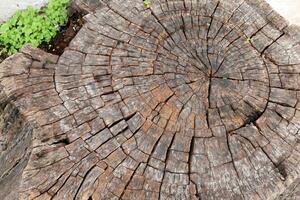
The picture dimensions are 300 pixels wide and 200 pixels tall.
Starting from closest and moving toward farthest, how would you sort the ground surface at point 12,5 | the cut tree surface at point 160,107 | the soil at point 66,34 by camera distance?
1. the cut tree surface at point 160,107
2. the soil at point 66,34
3. the ground surface at point 12,5

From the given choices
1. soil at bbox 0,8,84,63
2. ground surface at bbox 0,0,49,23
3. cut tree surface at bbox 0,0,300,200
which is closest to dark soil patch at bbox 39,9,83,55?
soil at bbox 0,8,84,63

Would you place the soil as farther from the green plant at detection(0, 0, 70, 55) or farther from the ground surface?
the ground surface

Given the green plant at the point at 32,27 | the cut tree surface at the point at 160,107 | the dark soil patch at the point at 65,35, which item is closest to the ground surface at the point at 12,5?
the green plant at the point at 32,27

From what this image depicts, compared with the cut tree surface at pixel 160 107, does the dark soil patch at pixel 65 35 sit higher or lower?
lower

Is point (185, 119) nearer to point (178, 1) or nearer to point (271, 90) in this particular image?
point (271, 90)

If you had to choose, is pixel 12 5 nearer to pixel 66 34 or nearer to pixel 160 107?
pixel 66 34

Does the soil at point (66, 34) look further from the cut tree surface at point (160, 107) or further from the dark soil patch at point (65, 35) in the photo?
the cut tree surface at point (160, 107)
